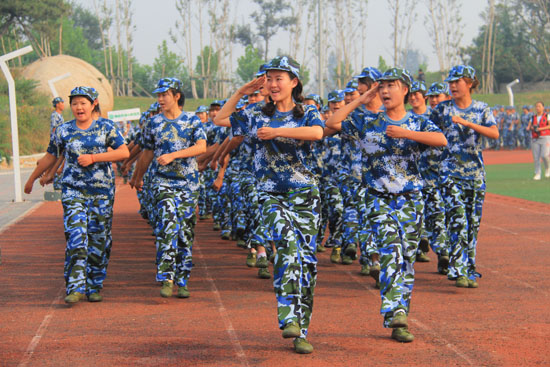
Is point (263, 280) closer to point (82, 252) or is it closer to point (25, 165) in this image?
point (82, 252)

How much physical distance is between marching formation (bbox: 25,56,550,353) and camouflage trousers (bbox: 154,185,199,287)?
0.04ft

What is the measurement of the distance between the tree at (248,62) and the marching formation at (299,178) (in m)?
71.0

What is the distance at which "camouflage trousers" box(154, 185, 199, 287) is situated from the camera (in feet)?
25.8

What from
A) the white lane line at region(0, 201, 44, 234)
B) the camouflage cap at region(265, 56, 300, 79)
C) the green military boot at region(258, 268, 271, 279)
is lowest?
the white lane line at region(0, 201, 44, 234)

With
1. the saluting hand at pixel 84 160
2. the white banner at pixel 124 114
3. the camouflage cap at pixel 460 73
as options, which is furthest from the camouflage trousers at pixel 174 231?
the white banner at pixel 124 114

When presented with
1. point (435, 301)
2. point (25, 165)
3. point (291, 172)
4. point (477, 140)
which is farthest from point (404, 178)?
point (25, 165)

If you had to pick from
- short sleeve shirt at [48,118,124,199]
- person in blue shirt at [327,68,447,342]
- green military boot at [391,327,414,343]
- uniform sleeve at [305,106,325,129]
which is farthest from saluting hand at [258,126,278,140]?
short sleeve shirt at [48,118,124,199]

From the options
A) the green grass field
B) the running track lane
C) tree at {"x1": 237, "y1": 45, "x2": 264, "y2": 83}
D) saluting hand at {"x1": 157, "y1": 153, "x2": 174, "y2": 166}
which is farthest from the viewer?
tree at {"x1": 237, "y1": 45, "x2": 264, "y2": 83}

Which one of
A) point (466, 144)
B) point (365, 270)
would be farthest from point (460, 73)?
point (365, 270)

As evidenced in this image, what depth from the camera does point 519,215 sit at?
1493cm

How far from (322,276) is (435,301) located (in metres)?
1.74

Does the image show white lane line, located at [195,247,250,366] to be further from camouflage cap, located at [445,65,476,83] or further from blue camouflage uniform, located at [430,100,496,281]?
camouflage cap, located at [445,65,476,83]

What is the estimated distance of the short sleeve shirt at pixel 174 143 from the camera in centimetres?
791

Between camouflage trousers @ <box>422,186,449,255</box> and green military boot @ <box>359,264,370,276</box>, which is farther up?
camouflage trousers @ <box>422,186,449,255</box>
